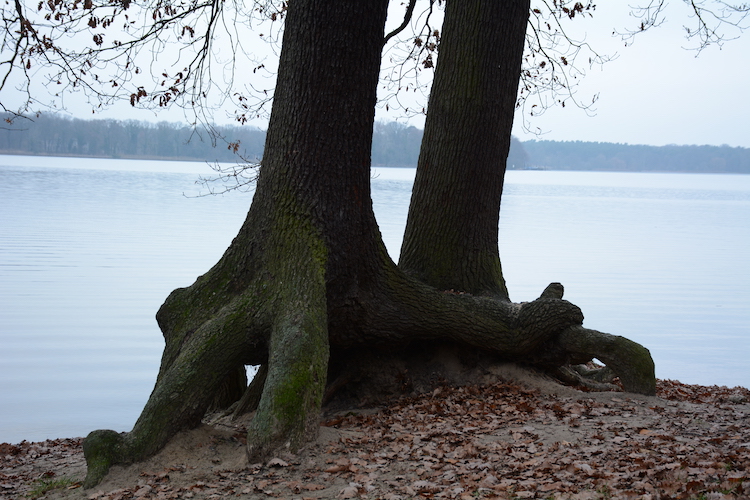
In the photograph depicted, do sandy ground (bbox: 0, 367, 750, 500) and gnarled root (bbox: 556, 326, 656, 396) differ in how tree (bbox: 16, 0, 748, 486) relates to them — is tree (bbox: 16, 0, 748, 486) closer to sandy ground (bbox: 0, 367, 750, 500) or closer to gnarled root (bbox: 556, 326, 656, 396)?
gnarled root (bbox: 556, 326, 656, 396)

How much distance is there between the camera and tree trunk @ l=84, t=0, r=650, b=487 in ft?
19.1

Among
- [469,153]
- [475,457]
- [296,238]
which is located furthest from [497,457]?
[469,153]

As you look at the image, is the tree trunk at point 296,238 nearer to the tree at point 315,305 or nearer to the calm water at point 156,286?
the tree at point 315,305

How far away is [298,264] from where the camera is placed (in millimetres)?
6293

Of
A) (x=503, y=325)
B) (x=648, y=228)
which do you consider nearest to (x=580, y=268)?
(x=648, y=228)

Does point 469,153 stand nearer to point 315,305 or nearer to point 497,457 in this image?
point 315,305

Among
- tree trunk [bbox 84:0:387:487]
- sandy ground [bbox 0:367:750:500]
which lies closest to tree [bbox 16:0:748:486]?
tree trunk [bbox 84:0:387:487]

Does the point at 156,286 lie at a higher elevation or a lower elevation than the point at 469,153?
lower

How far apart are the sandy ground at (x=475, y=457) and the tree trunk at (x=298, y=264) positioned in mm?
361

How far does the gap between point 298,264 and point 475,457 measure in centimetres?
226

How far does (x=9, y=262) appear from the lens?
2086cm

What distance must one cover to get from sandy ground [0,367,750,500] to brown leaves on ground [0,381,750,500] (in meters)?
0.01

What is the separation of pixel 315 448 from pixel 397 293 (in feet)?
6.53

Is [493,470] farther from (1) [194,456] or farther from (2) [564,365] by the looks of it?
(2) [564,365]
